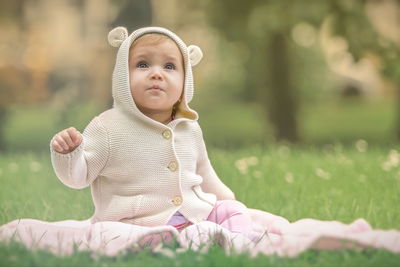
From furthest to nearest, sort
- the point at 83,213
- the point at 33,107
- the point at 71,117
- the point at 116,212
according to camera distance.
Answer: the point at 33,107 < the point at 71,117 < the point at 83,213 < the point at 116,212

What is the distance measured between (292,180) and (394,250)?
5.50 ft

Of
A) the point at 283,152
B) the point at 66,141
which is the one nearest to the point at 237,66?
the point at 283,152

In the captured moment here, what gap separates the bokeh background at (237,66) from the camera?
684 cm

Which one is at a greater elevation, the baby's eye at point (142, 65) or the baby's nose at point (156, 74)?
the baby's eye at point (142, 65)

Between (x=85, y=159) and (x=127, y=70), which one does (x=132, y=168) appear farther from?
(x=127, y=70)

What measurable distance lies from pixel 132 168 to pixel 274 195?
1.15m

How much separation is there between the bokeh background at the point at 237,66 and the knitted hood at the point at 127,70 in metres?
3.57

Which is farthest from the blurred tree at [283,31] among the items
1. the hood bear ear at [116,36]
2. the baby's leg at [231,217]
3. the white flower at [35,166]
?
the baby's leg at [231,217]

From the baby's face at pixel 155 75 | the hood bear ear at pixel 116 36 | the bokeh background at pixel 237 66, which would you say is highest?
the hood bear ear at pixel 116 36

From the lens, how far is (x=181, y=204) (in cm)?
250

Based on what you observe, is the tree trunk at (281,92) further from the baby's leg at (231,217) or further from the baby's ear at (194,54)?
the baby's leg at (231,217)

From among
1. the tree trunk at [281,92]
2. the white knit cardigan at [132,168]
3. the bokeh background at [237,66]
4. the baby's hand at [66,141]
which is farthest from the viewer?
the tree trunk at [281,92]

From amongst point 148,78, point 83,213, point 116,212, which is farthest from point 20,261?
point 83,213

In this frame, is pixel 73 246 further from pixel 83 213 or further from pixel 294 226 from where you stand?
pixel 83 213
